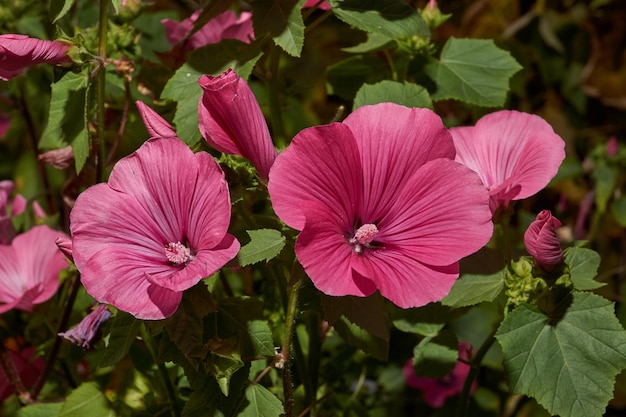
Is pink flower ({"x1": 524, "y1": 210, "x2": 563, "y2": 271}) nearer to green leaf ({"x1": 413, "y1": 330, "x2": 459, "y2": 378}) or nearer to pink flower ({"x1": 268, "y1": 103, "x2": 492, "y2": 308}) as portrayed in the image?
pink flower ({"x1": 268, "y1": 103, "x2": 492, "y2": 308})

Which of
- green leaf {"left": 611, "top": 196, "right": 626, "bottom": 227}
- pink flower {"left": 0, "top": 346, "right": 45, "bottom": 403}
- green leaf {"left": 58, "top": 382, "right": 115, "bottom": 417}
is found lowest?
green leaf {"left": 611, "top": 196, "right": 626, "bottom": 227}

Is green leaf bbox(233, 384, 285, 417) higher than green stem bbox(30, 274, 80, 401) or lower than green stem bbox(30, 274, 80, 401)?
higher

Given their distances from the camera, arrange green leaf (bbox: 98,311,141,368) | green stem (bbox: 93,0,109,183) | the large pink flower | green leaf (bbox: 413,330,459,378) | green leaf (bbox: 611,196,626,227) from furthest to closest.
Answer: green leaf (bbox: 611,196,626,227)
green leaf (bbox: 413,330,459,378)
green stem (bbox: 93,0,109,183)
green leaf (bbox: 98,311,141,368)
the large pink flower

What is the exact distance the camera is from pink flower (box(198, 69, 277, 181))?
720 mm

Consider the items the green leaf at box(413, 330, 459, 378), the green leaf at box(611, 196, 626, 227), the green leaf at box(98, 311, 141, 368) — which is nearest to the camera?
the green leaf at box(98, 311, 141, 368)

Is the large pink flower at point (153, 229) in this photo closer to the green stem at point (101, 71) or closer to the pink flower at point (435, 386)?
the green stem at point (101, 71)

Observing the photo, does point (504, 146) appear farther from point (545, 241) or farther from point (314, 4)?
point (314, 4)

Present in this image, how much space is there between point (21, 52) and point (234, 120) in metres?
0.21

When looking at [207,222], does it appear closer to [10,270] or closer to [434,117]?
[434,117]

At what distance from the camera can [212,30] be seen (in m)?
1.14

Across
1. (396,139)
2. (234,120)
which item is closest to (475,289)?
(396,139)

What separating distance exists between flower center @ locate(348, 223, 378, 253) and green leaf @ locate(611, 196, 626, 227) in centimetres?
108

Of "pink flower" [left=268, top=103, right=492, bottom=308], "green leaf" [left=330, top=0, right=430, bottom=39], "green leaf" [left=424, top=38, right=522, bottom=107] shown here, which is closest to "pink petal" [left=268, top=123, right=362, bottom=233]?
"pink flower" [left=268, top=103, right=492, bottom=308]

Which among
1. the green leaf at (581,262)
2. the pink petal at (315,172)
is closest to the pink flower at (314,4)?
the pink petal at (315,172)
